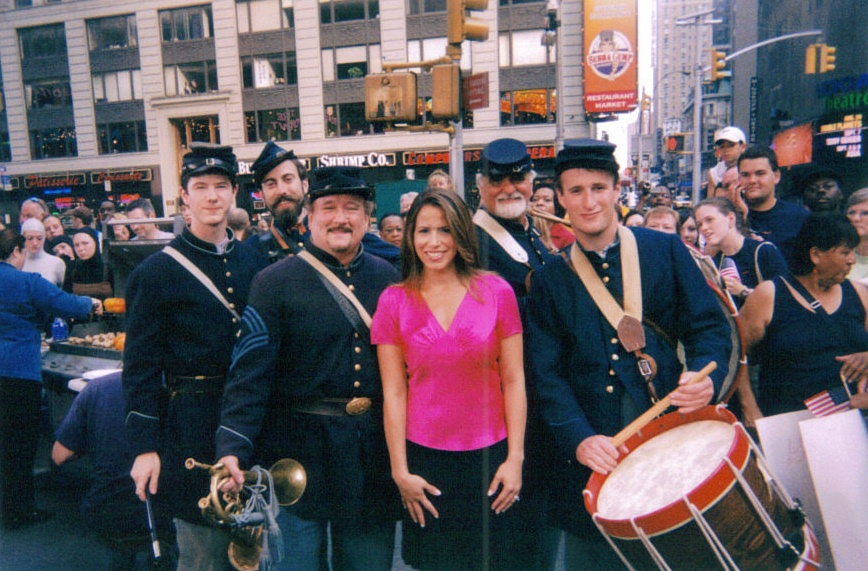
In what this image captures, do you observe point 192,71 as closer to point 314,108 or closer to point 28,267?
point 314,108

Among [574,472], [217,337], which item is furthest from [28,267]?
[574,472]

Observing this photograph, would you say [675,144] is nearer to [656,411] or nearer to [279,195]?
[279,195]

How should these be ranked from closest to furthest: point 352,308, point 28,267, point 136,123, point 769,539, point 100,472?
1. point 769,539
2. point 352,308
3. point 100,472
4. point 28,267
5. point 136,123

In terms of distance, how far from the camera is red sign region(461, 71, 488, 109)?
519 cm

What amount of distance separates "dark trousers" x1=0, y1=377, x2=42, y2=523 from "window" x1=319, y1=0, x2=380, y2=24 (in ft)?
47.4

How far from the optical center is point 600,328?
2246 millimetres

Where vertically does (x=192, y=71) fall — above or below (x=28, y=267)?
above

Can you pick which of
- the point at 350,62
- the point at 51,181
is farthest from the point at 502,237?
the point at 51,181

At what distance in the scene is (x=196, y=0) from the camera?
52.4 feet

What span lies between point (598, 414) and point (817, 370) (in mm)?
1358

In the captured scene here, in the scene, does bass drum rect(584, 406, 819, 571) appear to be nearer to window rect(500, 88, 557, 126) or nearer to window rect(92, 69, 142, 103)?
window rect(92, 69, 142, 103)

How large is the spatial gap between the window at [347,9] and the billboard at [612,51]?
6.14 metres

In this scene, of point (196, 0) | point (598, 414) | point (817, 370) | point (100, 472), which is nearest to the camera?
point (598, 414)

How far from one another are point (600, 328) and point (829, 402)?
4.59 feet
